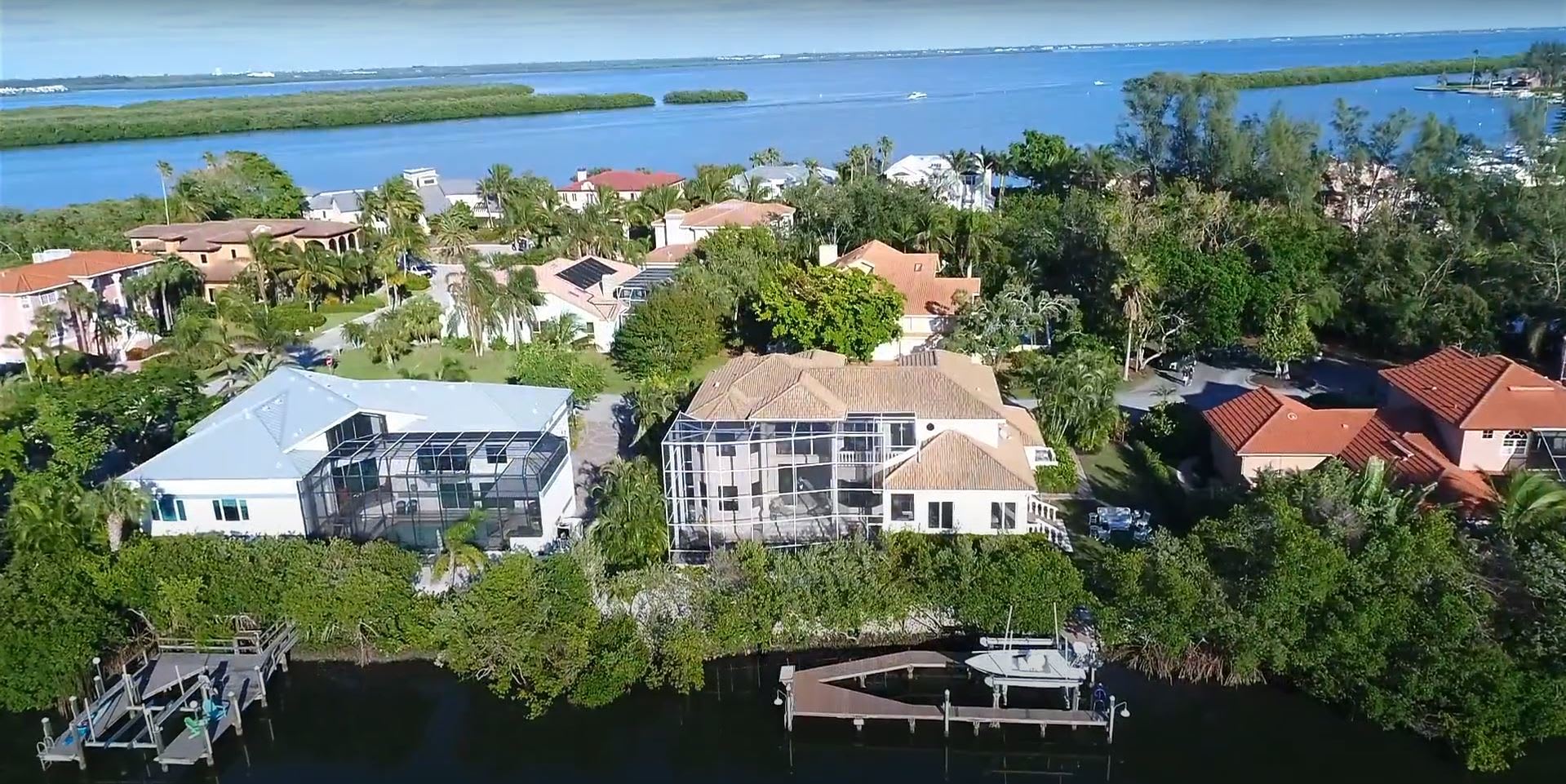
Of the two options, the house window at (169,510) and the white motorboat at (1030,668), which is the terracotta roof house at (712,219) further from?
the white motorboat at (1030,668)

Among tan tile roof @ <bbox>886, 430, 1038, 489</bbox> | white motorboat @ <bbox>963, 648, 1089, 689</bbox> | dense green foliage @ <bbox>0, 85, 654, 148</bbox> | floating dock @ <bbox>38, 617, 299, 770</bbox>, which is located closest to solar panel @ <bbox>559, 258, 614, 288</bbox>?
tan tile roof @ <bbox>886, 430, 1038, 489</bbox>

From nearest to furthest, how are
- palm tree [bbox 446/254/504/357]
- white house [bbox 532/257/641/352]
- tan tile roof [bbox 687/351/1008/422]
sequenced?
tan tile roof [bbox 687/351/1008/422]
palm tree [bbox 446/254/504/357]
white house [bbox 532/257/641/352]

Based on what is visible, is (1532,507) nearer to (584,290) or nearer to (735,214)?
(584,290)

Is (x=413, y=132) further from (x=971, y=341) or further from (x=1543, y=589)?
(x=1543, y=589)

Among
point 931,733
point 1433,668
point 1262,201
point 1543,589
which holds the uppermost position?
point 1262,201

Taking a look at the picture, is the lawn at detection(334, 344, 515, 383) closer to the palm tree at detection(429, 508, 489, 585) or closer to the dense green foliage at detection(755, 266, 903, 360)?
the dense green foliage at detection(755, 266, 903, 360)

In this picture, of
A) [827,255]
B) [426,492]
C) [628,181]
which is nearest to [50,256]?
[426,492]

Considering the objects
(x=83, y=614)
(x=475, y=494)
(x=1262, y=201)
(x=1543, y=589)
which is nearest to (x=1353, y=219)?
(x=1262, y=201)

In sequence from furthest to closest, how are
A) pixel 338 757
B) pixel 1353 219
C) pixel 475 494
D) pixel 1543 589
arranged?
pixel 1353 219, pixel 475 494, pixel 338 757, pixel 1543 589
